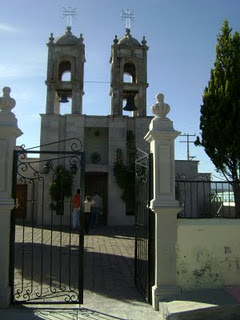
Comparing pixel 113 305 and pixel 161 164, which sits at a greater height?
pixel 161 164

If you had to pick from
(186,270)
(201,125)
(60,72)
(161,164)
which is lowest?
(186,270)

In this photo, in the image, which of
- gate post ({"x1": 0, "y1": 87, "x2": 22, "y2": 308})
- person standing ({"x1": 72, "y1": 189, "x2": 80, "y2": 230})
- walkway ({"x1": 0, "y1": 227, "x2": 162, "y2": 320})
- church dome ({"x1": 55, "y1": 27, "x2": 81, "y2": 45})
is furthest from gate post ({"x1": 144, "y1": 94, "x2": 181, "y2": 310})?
church dome ({"x1": 55, "y1": 27, "x2": 81, "y2": 45})

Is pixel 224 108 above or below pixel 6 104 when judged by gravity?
above

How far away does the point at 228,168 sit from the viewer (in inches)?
425

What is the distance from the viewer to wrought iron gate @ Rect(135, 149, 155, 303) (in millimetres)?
6434

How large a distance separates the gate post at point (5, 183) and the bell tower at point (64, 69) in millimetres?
13953

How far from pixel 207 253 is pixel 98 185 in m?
15.0

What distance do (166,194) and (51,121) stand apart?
1489cm

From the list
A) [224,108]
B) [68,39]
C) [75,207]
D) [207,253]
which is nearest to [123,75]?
[68,39]

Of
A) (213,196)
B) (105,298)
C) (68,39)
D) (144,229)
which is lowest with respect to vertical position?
(105,298)

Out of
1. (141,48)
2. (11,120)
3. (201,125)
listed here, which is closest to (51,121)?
(141,48)

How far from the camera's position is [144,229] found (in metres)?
7.07

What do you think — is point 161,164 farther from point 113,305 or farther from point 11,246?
point 11,246

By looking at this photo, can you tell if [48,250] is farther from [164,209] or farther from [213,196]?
[164,209]
